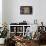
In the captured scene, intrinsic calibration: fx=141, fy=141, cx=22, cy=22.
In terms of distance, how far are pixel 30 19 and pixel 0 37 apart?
11.2ft

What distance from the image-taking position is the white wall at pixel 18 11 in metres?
6.78

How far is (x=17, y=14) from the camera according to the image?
6.83 metres

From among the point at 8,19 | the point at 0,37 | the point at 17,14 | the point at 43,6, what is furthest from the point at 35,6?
the point at 0,37

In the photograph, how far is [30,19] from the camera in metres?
6.81

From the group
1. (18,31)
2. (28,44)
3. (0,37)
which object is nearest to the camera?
(28,44)

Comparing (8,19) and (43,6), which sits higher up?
(43,6)

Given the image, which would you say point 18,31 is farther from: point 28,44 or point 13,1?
point 28,44

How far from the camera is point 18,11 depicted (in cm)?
682

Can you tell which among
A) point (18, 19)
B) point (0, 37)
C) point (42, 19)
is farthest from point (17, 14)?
point (0, 37)

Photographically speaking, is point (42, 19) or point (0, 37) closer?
point (0, 37)

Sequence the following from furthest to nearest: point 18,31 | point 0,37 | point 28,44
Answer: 1. point 18,31
2. point 0,37
3. point 28,44

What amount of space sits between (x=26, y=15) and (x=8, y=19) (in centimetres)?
89

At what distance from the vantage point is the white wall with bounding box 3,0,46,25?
6.78 metres

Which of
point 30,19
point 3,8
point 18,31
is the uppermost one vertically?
point 3,8
